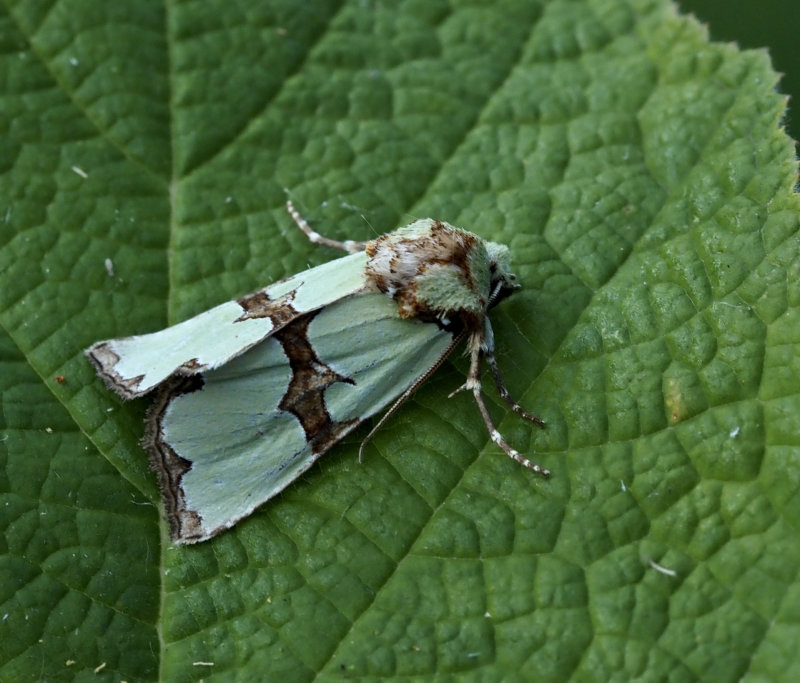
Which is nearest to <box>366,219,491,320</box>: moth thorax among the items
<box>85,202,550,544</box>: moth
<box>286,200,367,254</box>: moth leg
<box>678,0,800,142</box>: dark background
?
<box>85,202,550,544</box>: moth

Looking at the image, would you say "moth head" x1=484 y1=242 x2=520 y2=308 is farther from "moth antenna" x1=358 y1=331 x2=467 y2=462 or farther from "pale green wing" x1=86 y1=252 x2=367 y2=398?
"pale green wing" x1=86 y1=252 x2=367 y2=398

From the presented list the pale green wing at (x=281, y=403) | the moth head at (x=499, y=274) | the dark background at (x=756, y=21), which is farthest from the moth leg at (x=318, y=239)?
the dark background at (x=756, y=21)

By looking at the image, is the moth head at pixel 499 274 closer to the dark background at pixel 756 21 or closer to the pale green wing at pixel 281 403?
the pale green wing at pixel 281 403

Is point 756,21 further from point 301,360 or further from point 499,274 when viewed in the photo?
point 301,360

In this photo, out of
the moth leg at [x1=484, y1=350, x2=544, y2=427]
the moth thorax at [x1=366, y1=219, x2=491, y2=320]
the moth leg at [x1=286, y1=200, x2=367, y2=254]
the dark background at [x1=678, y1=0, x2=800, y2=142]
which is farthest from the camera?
the dark background at [x1=678, y1=0, x2=800, y2=142]

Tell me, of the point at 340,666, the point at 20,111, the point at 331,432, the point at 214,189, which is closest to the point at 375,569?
the point at 340,666

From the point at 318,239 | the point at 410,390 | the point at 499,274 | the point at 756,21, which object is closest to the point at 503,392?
the point at 410,390
